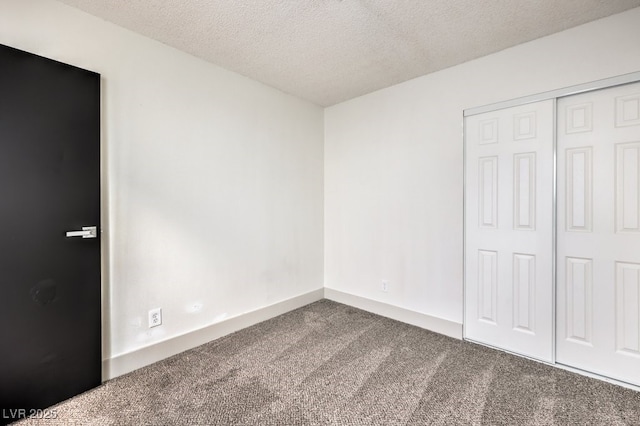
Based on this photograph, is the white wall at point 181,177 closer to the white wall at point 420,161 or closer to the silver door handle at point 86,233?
the silver door handle at point 86,233

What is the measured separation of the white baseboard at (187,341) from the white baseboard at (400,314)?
53 centimetres

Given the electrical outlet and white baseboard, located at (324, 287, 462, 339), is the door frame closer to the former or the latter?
white baseboard, located at (324, 287, 462, 339)

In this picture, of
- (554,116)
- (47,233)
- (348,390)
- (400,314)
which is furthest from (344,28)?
(400,314)

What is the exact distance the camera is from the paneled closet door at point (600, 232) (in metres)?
1.84

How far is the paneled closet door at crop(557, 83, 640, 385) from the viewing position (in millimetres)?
1845

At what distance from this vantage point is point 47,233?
1.64m

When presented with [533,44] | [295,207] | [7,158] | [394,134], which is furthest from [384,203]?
[7,158]

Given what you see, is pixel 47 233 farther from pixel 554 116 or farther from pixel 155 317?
pixel 554 116

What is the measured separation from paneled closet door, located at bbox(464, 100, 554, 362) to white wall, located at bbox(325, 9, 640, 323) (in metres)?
0.13

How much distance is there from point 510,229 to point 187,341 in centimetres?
285

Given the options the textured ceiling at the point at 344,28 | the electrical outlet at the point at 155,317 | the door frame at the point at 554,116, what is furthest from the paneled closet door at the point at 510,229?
the electrical outlet at the point at 155,317

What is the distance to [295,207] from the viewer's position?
3293 millimetres

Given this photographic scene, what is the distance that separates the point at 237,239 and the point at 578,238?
278 cm

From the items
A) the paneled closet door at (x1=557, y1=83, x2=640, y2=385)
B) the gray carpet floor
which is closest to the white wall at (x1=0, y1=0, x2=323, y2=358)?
the gray carpet floor
